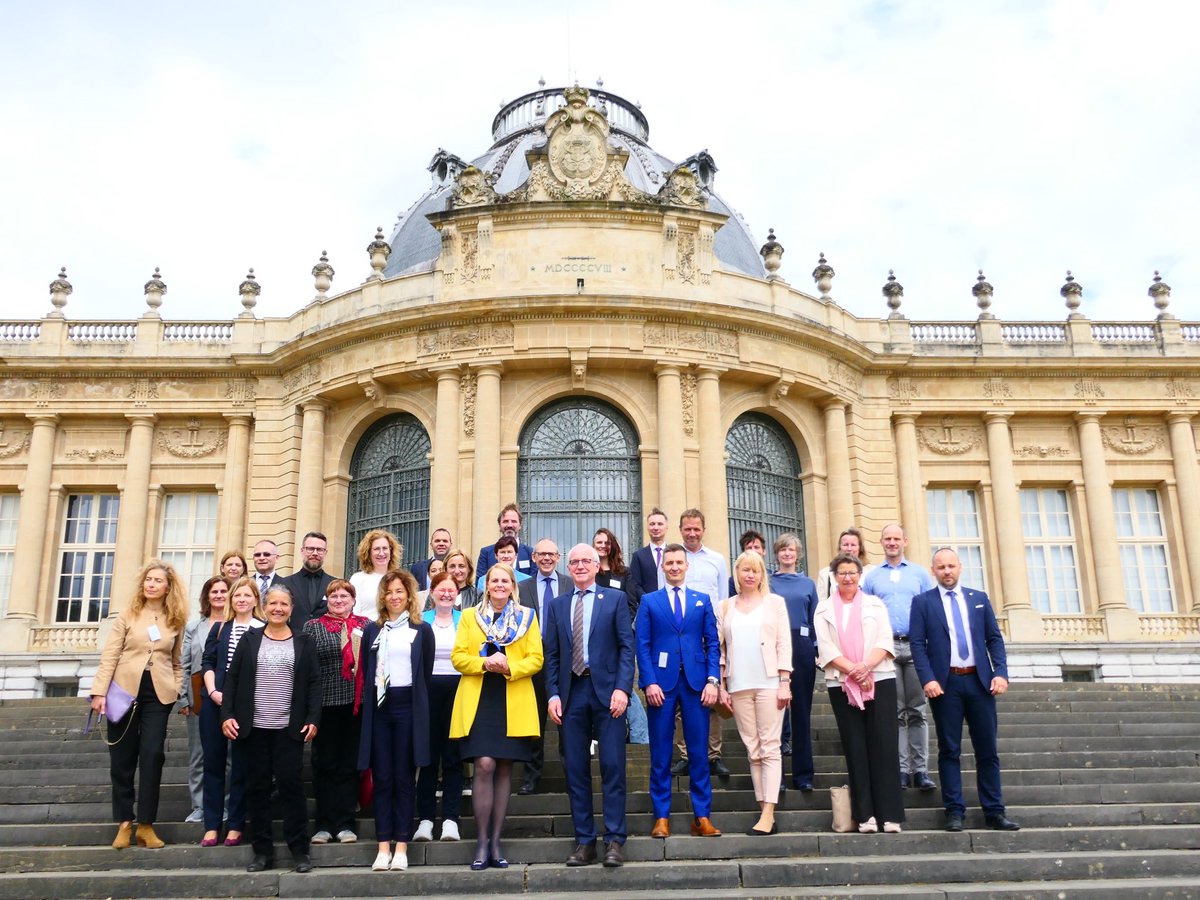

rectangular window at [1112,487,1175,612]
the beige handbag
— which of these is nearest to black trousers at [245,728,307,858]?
the beige handbag

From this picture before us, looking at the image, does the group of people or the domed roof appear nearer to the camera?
the group of people

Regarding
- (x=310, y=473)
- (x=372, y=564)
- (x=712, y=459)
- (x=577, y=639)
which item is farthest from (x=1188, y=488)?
(x=372, y=564)

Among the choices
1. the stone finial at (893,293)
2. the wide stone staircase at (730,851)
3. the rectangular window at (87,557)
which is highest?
the stone finial at (893,293)

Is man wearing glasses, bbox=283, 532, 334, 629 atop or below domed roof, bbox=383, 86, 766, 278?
below

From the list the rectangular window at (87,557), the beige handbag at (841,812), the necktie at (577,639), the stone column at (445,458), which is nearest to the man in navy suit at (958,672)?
the beige handbag at (841,812)

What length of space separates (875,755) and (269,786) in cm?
443

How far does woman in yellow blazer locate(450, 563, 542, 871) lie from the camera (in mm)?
6922

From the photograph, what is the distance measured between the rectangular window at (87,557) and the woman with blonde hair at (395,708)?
16.6m

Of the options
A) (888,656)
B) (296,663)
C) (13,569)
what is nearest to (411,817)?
(296,663)

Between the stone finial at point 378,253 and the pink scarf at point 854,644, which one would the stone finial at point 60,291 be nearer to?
the stone finial at point 378,253

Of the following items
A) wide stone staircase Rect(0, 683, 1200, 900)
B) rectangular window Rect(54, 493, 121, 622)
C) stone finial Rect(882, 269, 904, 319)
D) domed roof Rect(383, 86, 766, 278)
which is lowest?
wide stone staircase Rect(0, 683, 1200, 900)

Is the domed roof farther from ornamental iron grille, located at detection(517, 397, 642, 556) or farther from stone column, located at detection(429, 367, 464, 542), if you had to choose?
ornamental iron grille, located at detection(517, 397, 642, 556)

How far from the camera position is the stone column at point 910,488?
21.8m

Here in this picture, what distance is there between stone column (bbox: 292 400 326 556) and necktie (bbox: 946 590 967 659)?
47.1ft
